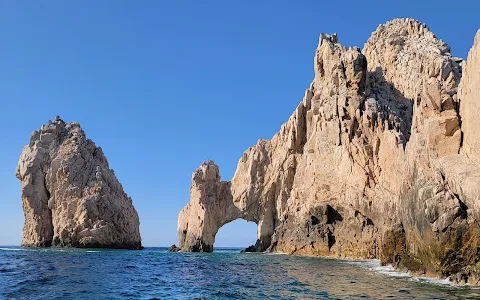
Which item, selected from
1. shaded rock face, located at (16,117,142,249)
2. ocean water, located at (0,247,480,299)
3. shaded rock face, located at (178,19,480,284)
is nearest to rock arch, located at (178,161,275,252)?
shaded rock face, located at (178,19,480,284)

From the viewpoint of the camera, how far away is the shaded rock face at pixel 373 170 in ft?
86.4

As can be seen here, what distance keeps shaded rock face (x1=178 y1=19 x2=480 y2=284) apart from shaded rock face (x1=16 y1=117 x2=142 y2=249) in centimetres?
1429

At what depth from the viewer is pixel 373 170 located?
5697 cm

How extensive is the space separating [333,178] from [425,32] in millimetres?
33360

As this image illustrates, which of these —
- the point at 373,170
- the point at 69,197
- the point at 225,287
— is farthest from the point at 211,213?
the point at 225,287

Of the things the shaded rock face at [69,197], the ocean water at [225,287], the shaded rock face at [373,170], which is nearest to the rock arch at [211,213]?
the shaded rock face at [373,170]

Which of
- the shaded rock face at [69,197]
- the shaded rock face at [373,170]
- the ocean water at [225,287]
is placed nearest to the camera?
the ocean water at [225,287]

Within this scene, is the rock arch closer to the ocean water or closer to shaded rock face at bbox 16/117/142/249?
shaded rock face at bbox 16/117/142/249

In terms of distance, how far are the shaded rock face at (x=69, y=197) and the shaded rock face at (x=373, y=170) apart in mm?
14287

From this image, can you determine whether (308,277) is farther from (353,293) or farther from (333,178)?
(333,178)

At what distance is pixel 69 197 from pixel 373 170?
5901 cm

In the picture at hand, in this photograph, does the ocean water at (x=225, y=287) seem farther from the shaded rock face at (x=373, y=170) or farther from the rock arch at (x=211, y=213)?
the rock arch at (x=211, y=213)

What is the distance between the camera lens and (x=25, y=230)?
8894 cm

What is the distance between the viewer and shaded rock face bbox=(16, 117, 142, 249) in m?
81.1
